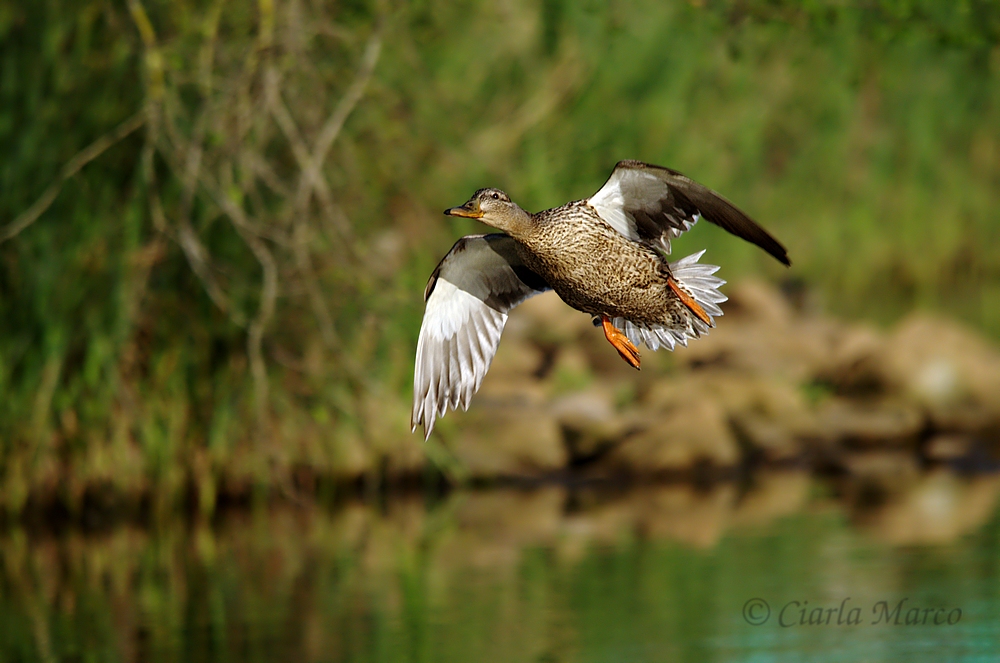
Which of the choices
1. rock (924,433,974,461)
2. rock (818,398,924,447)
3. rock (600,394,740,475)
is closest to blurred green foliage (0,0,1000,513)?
rock (600,394,740,475)

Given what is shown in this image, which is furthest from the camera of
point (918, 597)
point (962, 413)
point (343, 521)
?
point (962, 413)

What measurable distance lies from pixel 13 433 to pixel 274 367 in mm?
1691

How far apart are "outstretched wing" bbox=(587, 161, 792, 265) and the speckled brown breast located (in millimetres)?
156

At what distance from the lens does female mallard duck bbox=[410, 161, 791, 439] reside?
4719 millimetres

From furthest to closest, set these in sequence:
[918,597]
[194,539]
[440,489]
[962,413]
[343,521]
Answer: [962,413] → [440,489] → [343,521] → [194,539] → [918,597]

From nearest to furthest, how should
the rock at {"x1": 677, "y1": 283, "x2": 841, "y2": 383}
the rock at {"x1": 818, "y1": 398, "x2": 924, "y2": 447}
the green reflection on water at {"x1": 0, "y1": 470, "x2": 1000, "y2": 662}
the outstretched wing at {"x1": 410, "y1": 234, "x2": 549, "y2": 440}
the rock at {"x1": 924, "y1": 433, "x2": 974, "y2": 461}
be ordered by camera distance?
the outstretched wing at {"x1": 410, "y1": 234, "x2": 549, "y2": 440}, the green reflection on water at {"x1": 0, "y1": 470, "x2": 1000, "y2": 662}, the rock at {"x1": 924, "y1": 433, "x2": 974, "y2": 461}, the rock at {"x1": 818, "y1": 398, "x2": 924, "y2": 447}, the rock at {"x1": 677, "y1": 283, "x2": 841, "y2": 383}

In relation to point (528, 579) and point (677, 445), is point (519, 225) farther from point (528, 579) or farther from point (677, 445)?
point (677, 445)

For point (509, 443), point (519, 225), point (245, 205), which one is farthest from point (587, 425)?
point (519, 225)

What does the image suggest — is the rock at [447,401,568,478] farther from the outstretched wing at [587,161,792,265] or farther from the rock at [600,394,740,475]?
the outstretched wing at [587,161,792,265]

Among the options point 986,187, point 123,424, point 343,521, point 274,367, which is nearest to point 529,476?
point 343,521

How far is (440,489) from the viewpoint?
36.7 feet

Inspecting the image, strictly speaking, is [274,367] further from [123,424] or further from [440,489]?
[440,489]

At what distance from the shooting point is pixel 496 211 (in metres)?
4.71

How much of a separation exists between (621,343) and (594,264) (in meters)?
0.28
